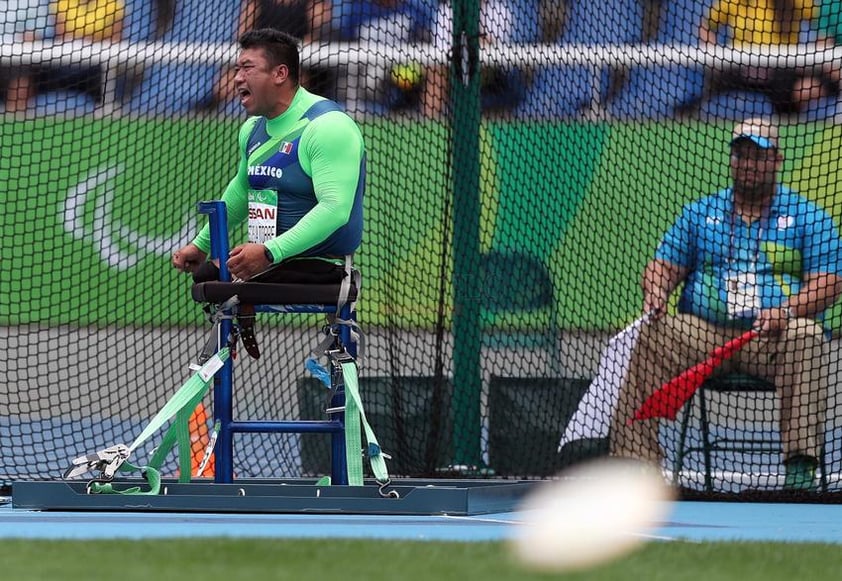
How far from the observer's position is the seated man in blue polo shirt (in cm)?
866

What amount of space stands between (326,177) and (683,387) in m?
2.83

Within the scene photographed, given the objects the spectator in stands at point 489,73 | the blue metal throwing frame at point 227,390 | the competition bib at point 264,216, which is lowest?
the blue metal throwing frame at point 227,390

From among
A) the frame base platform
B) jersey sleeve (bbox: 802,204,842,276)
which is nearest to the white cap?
jersey sleeve (bbox: 802,204,842,276)

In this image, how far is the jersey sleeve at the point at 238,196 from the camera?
6.96 metres

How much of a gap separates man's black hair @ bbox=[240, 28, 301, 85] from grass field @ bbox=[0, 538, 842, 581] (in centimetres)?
216

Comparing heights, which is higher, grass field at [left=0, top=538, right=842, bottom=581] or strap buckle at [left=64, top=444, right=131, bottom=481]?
strap buckle at [left=64, top=444, right=131, bottom=481]

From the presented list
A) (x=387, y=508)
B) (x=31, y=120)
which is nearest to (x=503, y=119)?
(x=31, y=120)

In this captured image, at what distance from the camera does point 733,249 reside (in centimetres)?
Answer: 906

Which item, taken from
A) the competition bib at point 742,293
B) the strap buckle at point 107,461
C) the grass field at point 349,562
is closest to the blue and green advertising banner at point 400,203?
the competition bib at point 742,293

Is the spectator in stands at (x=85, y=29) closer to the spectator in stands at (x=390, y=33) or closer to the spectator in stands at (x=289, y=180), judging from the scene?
the spectator in stands at (x=390, y=33)

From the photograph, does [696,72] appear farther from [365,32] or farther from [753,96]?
[365,32]

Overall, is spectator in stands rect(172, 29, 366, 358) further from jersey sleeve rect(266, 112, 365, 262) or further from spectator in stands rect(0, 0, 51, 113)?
spectator in stands rect(0, 0, 51, 113)

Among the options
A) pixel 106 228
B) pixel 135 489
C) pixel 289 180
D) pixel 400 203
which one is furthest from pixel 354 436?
pixel 106 228

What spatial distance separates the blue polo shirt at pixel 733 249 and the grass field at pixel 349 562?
343 cm
